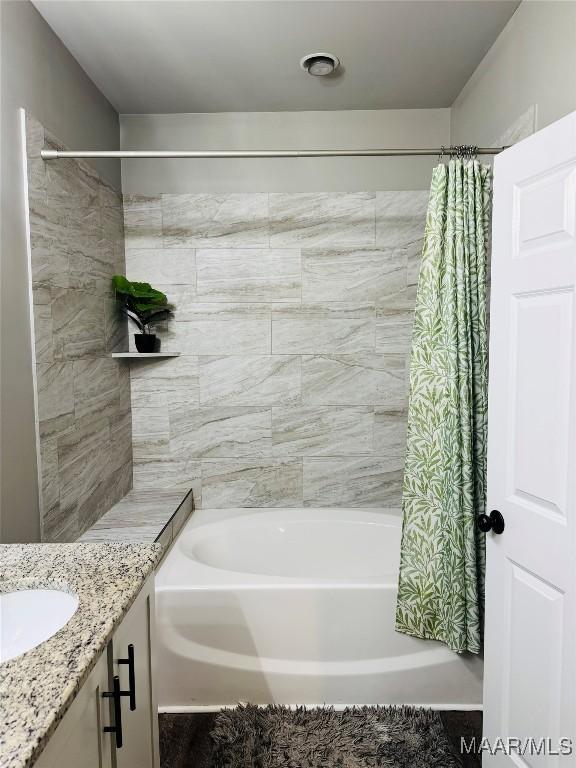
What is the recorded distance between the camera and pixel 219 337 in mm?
3232

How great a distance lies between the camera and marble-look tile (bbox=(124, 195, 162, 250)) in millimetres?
3184

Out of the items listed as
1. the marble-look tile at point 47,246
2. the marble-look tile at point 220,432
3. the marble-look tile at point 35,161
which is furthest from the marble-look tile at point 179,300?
the marble-look tile at point 35,161

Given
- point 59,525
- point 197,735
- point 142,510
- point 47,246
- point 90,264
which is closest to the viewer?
point 197,735

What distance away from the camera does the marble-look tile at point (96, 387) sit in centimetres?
249

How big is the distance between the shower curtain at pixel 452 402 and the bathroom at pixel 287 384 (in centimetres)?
1

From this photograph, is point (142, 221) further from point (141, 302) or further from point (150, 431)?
point (150, 431)

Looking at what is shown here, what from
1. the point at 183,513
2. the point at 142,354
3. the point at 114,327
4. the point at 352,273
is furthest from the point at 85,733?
the point at 352,273

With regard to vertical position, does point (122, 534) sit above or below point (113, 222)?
below

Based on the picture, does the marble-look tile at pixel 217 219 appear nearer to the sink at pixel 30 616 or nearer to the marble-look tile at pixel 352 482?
the marble-look tile at pixel 352 482

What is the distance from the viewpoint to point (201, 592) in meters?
2.25

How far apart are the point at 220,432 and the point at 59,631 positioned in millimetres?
2282

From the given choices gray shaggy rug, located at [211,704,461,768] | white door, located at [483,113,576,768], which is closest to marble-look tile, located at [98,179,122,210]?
white door, located at [483,113,576,768]

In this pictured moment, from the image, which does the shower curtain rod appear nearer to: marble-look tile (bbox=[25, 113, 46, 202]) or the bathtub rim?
marble-look tile (bbox=[25, 113, 46, 202])

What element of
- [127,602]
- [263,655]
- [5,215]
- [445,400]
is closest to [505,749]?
[263,655]
